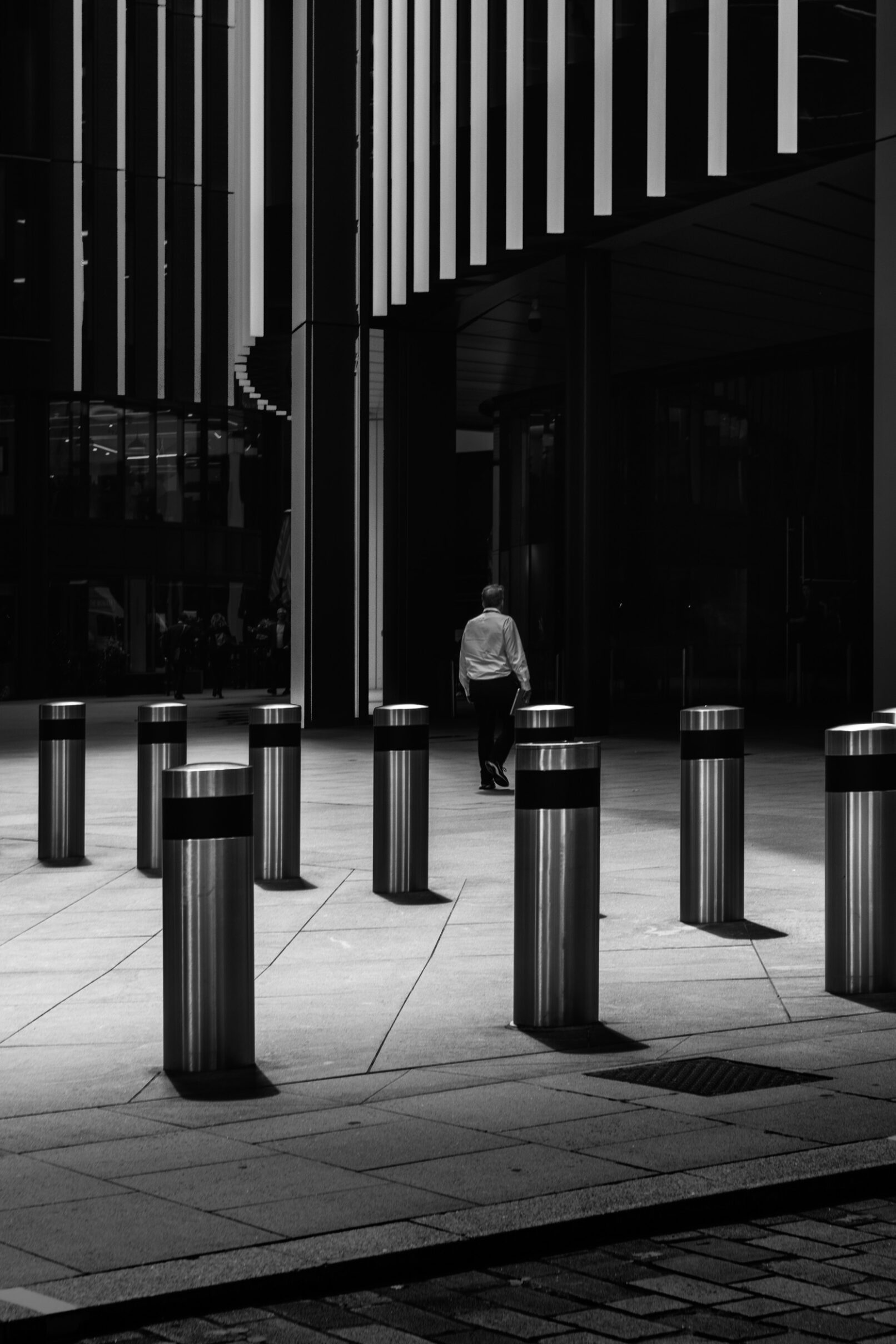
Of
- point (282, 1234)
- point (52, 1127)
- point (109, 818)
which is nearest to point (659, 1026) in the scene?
point (52, 1127)

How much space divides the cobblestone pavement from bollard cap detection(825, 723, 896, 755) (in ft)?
10.5

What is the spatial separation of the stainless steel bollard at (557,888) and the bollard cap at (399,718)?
3.66 metres

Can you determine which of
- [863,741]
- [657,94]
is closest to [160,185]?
[657,94]

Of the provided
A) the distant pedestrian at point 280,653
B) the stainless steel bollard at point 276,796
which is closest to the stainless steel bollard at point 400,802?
the stainless steel bollard at point 276,796

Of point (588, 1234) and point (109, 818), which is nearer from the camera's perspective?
point (588, 1234)

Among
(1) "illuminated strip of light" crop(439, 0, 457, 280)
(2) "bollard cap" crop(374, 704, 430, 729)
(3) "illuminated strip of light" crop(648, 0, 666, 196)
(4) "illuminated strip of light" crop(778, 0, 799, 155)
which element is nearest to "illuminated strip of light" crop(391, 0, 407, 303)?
(1) "illuminated strip of light" crop(439, 0, 457, 280)

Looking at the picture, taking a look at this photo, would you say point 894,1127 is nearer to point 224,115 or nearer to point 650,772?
point 650,772

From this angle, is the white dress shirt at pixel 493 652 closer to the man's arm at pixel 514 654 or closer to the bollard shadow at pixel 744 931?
the man's arm at pixel 514 654

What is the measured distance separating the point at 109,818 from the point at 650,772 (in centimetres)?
579

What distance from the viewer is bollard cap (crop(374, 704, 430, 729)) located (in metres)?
10.7

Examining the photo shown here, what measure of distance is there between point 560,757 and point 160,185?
42.5m

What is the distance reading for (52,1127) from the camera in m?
5.48

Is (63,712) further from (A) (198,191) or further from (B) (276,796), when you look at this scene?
(A) (198,191)

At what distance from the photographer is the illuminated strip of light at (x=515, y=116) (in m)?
21.5
